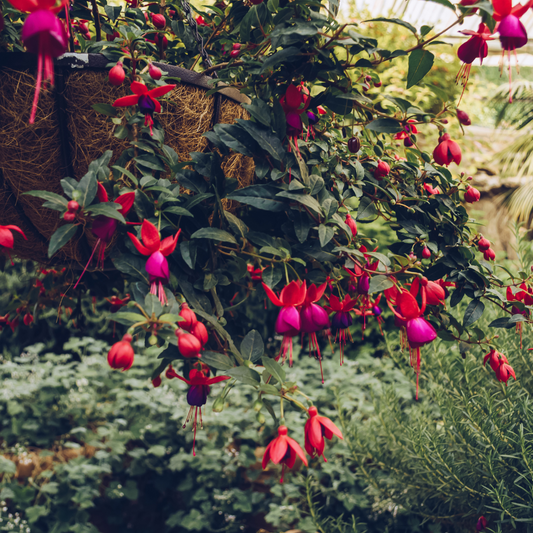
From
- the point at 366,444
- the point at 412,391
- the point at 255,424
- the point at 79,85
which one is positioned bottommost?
the point at 255,424

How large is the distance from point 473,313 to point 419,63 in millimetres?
315

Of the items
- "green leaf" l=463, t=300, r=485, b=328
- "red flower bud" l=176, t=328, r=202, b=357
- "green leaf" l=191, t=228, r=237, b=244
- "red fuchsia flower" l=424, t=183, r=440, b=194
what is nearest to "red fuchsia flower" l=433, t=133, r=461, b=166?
"red fuchsia flower" l=424, t=183, r=440, b=194

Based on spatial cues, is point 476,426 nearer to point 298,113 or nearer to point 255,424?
point 298,113

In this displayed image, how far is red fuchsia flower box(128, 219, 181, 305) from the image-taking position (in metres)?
0.38

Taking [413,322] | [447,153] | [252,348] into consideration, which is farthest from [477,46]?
[252,348]

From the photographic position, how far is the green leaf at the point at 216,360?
43cm

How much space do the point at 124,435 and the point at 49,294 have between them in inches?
30.9

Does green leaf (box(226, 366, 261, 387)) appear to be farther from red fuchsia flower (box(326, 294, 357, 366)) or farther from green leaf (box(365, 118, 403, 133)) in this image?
green leaf (box(365, 118, 403, 133))

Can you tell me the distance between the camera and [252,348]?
462mm

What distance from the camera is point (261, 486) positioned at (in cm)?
163

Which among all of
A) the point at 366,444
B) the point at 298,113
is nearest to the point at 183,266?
the point at 298,113

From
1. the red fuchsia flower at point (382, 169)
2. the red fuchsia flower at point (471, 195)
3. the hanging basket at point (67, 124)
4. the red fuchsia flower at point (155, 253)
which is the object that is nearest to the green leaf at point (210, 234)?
the red fuchsia flower at point (155, 253)

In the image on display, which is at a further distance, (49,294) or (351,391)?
(351,391)

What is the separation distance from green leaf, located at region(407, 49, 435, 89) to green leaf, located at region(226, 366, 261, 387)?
36 centimetres
